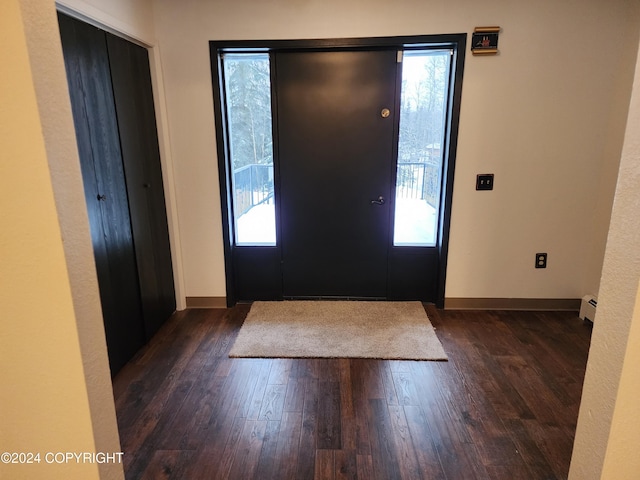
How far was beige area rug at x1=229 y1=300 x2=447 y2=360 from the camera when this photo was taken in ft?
8.48

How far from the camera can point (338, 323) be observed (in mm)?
2984

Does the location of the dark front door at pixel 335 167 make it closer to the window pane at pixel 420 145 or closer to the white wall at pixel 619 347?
the window pane at pixel 420 145

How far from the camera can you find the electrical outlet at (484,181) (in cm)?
296

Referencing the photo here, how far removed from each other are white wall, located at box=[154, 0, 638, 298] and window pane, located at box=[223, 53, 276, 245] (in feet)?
0.60

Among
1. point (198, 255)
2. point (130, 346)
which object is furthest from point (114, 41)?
point (130, 346)

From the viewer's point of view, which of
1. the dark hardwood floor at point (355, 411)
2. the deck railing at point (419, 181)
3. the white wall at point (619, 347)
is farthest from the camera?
the deck railing at point (419, 181)

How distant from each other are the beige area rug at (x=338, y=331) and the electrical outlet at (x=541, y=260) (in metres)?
1.03

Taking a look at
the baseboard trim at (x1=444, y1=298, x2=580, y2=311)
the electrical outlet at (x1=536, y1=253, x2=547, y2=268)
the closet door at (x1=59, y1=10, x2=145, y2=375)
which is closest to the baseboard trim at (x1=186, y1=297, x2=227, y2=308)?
the closet door at (x1=59, y1=10, x2=145, y2=375)

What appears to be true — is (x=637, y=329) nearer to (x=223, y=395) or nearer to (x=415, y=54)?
(x=223, y=395)

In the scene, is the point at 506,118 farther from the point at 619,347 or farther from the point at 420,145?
the point at 619,347

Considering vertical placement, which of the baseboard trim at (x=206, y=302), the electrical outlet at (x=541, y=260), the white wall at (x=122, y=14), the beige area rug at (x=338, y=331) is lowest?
the beige area rug at (x=338, y=331)

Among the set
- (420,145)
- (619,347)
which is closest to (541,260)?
(420,145)

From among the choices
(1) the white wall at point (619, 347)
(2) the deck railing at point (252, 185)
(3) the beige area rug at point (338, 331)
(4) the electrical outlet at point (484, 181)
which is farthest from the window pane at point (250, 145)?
(1) the white wall at point (619, 347)

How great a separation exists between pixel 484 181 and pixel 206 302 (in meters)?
2.55
